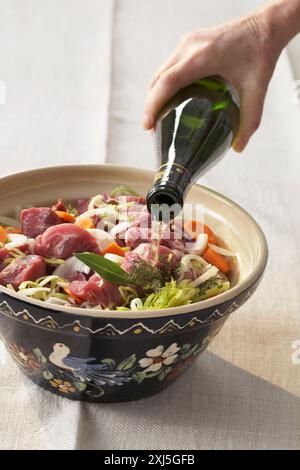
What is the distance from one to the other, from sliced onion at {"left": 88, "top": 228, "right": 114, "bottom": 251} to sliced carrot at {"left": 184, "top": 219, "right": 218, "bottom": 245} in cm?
22

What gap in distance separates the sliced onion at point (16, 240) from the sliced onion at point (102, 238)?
16cm

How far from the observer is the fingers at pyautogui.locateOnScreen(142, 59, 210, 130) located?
1.92 metres

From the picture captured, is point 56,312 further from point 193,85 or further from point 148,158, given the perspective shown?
point 148,158

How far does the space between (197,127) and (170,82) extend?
0.42 ft

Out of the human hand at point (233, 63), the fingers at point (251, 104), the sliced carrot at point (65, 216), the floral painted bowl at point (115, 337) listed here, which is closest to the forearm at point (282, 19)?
the human hand at point (233, 63)

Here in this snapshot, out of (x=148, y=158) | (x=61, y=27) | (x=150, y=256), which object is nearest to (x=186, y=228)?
(x=150, y=256)

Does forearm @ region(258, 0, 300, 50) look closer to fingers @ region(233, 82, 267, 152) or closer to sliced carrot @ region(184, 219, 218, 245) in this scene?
fingers @ region(233, 82, 267, 152)

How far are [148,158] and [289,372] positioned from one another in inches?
46.1

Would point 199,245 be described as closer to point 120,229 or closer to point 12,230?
point 120,229

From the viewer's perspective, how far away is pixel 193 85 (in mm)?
1974

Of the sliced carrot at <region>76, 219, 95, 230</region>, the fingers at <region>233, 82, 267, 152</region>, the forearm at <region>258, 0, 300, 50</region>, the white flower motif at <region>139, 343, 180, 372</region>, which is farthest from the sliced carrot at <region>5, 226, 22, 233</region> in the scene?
the forearm at <region>258, 0, 300, 50</region>

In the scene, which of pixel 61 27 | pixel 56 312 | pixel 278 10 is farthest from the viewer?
pixel 61 27

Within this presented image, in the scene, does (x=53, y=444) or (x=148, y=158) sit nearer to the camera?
(x=53, y=444)

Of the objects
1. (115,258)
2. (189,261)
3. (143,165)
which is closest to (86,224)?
(115,258)
